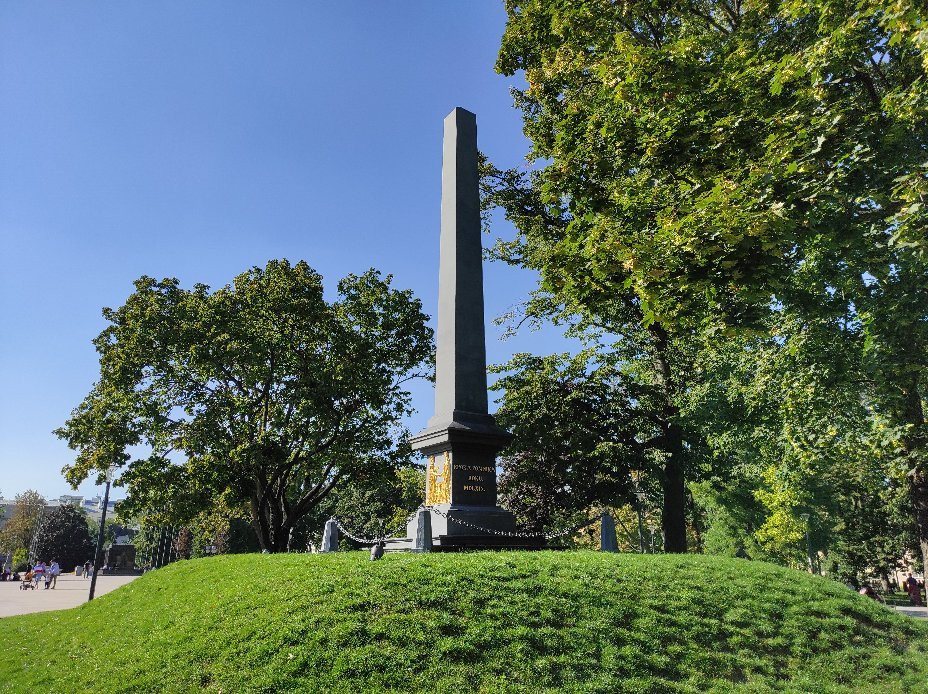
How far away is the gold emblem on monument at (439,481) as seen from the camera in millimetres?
13305

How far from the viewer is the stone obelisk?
513 inches

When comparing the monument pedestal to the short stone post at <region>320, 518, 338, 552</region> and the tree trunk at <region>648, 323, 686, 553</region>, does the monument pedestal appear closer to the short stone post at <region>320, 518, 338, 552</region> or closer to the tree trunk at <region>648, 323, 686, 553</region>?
the short stone post at <region>320, 518, 338, 552</region>

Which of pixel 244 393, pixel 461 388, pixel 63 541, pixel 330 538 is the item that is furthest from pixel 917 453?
pixel 63 541

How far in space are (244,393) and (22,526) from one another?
66.9 m

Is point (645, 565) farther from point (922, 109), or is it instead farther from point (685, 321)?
point (922, 109)

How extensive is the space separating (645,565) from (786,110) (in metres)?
7.72

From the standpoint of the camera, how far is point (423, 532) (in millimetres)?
11805

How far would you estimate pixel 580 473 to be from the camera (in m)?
24.3

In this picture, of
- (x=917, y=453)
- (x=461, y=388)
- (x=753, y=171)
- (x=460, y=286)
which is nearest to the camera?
(x=753, y=171)

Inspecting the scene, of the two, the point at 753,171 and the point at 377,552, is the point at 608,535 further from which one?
the point at 753,171

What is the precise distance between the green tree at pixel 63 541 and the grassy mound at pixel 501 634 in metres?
73.3

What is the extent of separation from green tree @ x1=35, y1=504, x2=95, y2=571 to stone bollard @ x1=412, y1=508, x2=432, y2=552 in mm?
77197

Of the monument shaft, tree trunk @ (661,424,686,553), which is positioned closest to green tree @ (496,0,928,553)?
the monument shaft

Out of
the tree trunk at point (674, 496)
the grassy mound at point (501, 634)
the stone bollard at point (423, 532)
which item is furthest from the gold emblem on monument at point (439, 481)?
the tree trunk at point (674, 496)
